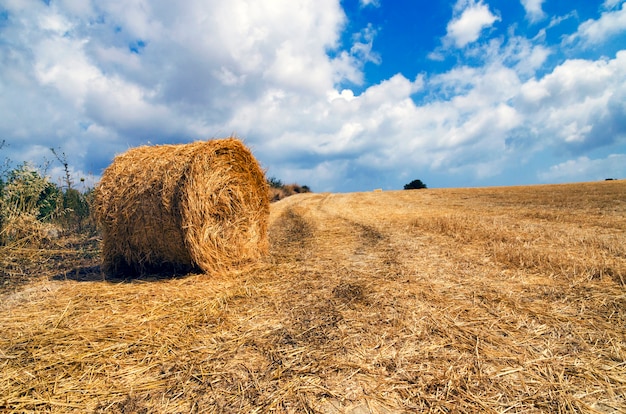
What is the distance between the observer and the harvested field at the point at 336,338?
2.11 metres

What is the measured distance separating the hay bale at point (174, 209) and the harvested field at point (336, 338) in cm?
48

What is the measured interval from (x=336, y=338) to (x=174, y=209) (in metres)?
3.26

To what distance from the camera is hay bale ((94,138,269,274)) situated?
4852 millimetres

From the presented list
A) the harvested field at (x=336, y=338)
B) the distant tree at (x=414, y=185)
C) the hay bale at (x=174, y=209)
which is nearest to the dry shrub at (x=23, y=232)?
the harvested field at (x=336, y=338)

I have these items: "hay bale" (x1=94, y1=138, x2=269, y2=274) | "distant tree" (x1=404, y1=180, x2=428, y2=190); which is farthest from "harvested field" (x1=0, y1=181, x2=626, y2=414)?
"distant tree" (x1=404, y1=180, x2=428, y2=190)

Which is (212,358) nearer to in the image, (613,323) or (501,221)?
(613,323)

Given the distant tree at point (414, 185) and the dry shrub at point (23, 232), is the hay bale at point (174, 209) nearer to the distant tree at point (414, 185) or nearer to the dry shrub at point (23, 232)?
the dry shrub at point (23, 232)

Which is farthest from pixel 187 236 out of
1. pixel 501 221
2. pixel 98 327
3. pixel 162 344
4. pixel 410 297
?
pixel 501 221

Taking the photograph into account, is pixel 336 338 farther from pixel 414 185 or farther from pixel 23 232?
pixel 414 185

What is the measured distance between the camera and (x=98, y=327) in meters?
3.19

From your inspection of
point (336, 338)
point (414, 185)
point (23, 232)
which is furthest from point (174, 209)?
point (414, 185)

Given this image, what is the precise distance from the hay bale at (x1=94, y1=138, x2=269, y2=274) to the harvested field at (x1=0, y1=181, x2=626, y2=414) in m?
0.48

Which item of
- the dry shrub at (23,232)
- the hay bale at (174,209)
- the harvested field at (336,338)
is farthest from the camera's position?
the dry shrub at (23,232)

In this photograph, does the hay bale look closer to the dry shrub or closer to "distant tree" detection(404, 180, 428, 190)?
the dry shrub
